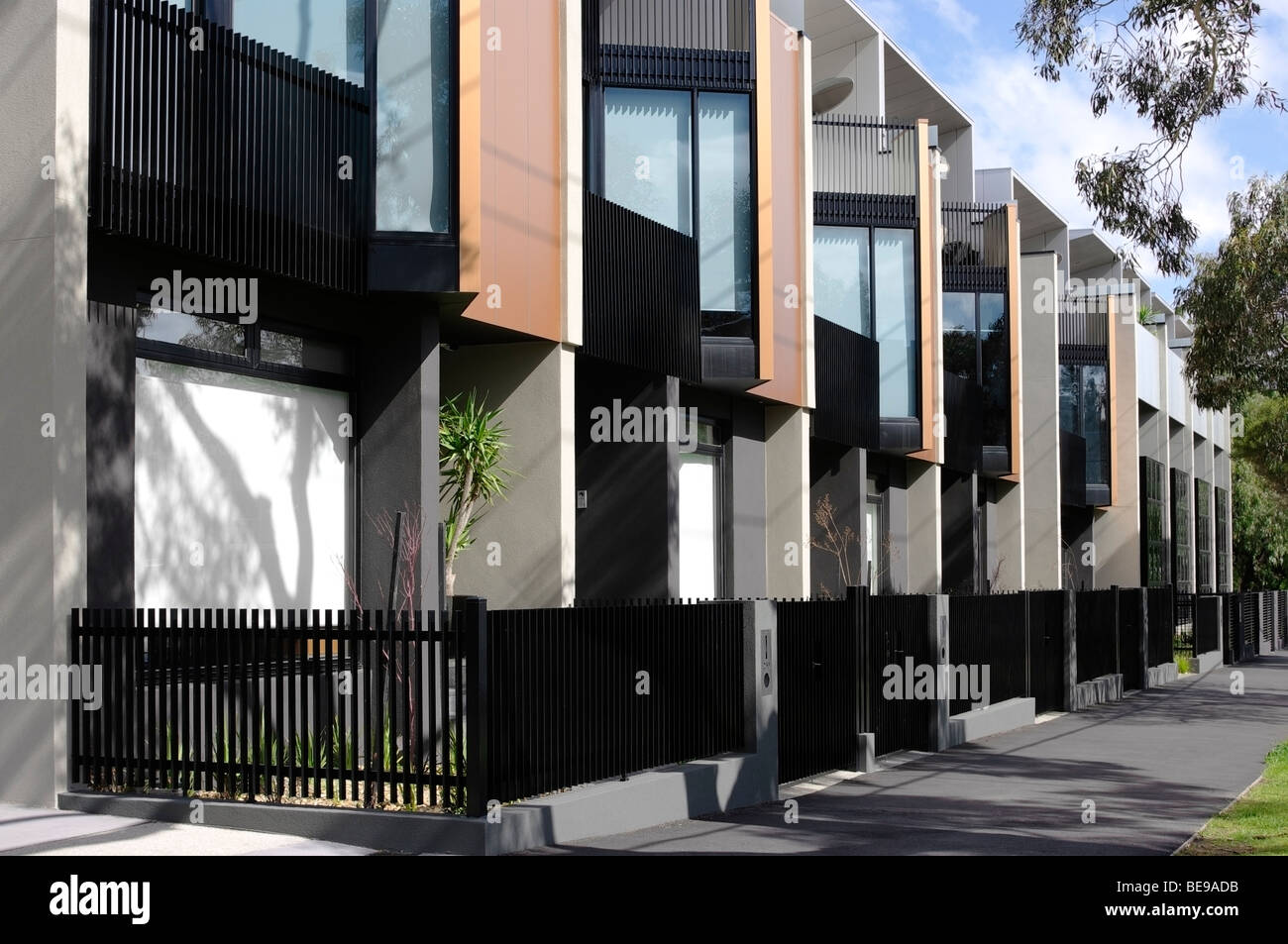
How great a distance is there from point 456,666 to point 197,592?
3.74 metres

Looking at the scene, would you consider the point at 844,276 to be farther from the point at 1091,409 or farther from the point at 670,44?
the point at 1091,409

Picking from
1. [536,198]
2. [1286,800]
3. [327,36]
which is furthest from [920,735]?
[327,36]

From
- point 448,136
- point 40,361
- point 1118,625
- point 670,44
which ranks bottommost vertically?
point 1118,625

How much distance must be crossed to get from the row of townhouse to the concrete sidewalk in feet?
2.05

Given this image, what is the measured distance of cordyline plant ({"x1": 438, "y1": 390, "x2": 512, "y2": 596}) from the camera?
14.9 m

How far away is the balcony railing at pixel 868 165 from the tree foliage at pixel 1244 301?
5.86 meters

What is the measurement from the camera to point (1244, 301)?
2791 centimetres

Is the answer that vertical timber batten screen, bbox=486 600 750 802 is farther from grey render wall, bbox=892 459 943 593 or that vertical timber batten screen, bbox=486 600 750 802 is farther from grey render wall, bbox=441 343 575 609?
grey render wall, bbox=892 459 943 593

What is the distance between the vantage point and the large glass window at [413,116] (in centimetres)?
1396

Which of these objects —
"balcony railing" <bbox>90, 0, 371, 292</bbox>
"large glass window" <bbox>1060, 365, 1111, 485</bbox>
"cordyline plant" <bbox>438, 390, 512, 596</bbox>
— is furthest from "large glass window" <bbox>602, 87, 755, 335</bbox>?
"large glass window" <bbox>1060, 365, 1111, 485</bbox>

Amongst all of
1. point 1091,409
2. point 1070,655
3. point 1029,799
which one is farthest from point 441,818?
point 1091,409

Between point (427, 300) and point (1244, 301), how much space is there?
19.1 metres

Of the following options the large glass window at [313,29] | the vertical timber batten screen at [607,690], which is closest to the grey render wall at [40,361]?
the large glass window at [313,29]

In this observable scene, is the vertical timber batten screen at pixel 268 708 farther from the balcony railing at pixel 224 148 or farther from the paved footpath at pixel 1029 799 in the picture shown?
the balcony railing at pixel 224 148
